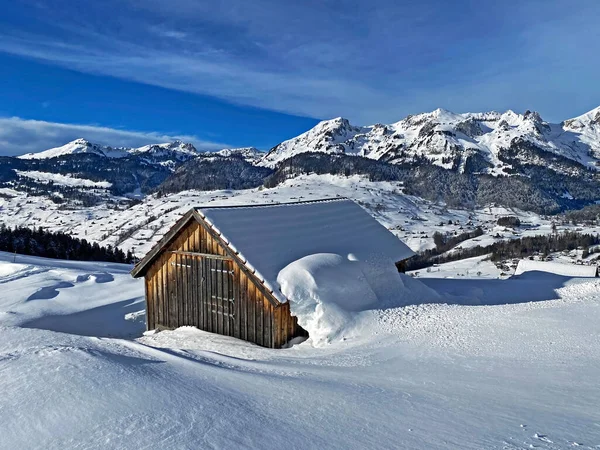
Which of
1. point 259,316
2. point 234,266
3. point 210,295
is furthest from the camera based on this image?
point 210,295

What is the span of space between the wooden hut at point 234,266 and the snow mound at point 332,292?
0.63m

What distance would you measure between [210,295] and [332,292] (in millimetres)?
5048

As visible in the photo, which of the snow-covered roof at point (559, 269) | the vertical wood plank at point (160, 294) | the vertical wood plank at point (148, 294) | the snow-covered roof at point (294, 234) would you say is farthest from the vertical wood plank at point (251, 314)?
the snow-covered roof at point (559, 269)

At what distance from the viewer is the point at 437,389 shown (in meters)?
7.37

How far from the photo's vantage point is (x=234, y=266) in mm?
15086

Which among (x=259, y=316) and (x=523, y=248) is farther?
(x=523, y=248)

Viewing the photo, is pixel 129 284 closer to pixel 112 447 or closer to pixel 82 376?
pixel 82 376

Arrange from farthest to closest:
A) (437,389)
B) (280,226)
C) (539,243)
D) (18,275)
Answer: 1. (539,243)
2. (18,275)
3. (280,226)
4. (437,389)

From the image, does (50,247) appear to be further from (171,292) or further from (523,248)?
(523,248)

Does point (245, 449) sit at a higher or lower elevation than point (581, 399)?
higher

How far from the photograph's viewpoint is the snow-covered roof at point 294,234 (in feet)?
48.4

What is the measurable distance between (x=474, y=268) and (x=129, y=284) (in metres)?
75.1

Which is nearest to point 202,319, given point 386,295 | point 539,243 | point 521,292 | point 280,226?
point 280,226

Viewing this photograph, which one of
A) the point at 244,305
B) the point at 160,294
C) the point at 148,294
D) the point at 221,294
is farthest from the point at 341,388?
the point at 148,294
